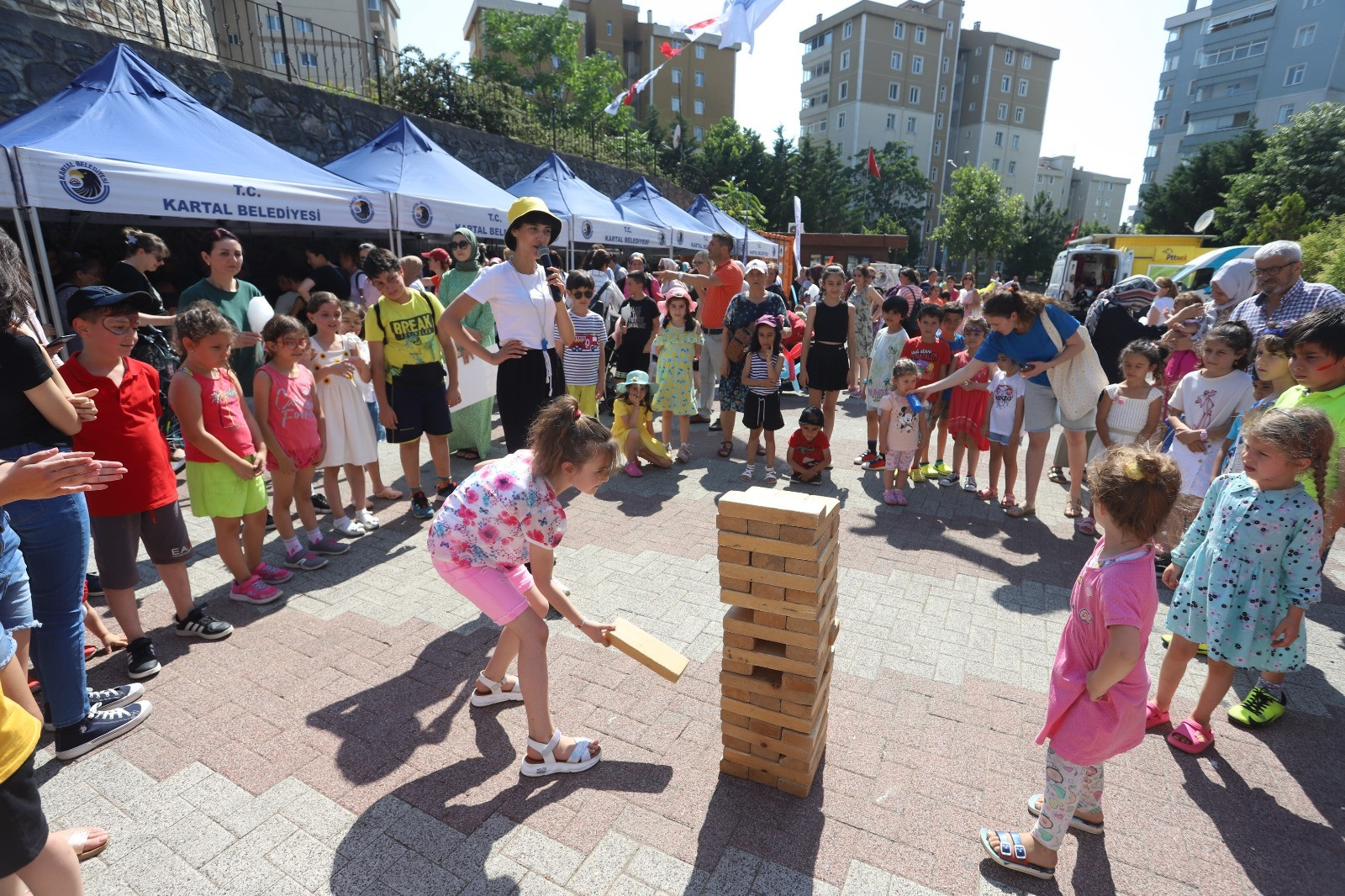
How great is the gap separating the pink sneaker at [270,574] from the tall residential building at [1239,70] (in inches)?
2356

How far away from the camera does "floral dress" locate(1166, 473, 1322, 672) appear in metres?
2.64

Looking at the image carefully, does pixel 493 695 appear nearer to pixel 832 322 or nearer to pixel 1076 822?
pixel 1076 822

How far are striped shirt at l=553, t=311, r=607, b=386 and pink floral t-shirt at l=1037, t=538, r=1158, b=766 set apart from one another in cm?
520

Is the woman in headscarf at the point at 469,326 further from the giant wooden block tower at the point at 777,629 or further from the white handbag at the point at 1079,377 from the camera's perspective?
the white handbag at the point at 1079,377

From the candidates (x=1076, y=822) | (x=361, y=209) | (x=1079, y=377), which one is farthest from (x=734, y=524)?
(x=361, y=209)

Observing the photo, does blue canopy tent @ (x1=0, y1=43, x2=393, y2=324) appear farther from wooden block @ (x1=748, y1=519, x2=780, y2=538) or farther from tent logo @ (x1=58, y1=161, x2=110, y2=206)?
wooden block @ (x1=748, y1=519, x2=780, y2=538)

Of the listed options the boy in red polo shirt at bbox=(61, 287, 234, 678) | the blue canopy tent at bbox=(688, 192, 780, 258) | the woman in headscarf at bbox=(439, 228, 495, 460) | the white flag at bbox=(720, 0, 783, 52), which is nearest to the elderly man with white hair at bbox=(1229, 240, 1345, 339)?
the woman in headscarf at bbox=(439, 228, 495, 460)

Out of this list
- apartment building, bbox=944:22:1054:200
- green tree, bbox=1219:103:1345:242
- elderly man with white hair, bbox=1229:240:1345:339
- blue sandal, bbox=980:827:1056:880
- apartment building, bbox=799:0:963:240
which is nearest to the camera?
blue sandal, bbox=980:827:1056:880

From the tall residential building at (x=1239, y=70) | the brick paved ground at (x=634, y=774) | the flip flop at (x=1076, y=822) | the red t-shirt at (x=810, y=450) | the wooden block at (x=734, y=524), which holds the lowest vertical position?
the brick paved ground at (x=634, y=774)

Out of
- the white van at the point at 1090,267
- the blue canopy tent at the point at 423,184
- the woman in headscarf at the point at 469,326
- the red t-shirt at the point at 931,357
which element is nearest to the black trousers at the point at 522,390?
the woman in headscarf at the point at 469,326

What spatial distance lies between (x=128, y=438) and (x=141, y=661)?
1143 mm

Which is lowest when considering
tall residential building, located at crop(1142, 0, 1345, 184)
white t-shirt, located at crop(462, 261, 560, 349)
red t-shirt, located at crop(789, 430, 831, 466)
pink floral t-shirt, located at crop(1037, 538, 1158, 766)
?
red t-shirt, located at crop(789, 430, 831, 466)

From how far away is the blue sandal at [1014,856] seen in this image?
86.7 inches

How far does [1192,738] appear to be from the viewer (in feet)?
9.36
